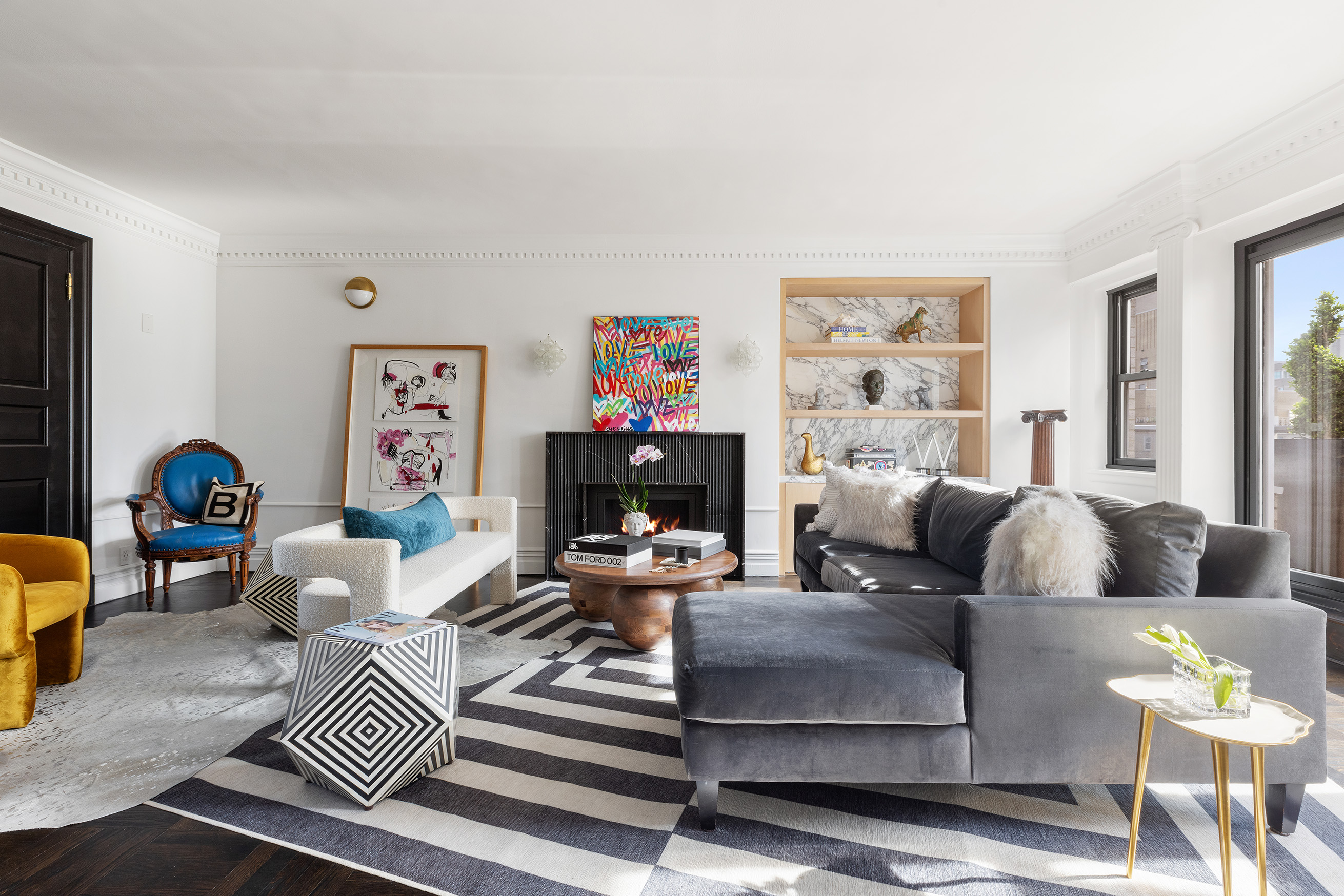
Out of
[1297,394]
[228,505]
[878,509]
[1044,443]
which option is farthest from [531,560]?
[1297,394]

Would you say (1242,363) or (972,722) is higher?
(1242,363)

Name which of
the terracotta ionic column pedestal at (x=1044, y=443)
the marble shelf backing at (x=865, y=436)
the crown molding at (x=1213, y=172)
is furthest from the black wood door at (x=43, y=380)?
the crown molding at (x=1213, y=172)

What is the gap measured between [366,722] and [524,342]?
347 centimetres

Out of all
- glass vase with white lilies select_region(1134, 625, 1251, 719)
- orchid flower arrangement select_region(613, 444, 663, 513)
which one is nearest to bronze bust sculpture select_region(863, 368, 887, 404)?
orchid flower arrangement select_region(613, 444, 663, 513)

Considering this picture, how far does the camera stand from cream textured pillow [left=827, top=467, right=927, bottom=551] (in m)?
3.34

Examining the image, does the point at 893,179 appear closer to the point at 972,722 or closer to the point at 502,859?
the point at 972,722

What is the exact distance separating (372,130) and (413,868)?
3045mm

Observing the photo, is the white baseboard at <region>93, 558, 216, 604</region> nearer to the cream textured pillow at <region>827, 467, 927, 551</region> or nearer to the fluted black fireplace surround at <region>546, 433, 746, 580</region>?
the fluted black fireplace surround at <region>546, 433, 746, 580</region>

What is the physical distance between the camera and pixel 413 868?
1.51 meters

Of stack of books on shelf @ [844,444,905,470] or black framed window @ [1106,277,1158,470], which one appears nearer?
black framed window @ [1106,277,1158,470]

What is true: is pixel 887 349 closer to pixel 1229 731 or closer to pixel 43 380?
pixel 1229 731

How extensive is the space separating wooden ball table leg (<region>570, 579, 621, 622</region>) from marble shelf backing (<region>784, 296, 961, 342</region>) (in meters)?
2.68

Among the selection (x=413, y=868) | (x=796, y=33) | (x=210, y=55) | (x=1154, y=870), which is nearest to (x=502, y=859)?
(x=413, y=868)

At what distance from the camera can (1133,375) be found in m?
4.43
